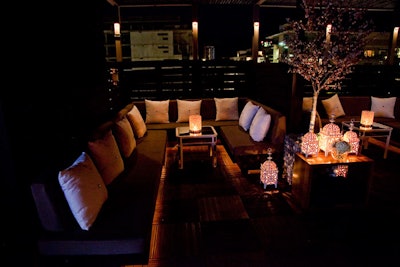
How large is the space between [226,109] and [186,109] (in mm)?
714

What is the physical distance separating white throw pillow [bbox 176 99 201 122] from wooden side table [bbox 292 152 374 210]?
2.42m

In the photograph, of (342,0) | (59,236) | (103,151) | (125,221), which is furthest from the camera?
(342,0)

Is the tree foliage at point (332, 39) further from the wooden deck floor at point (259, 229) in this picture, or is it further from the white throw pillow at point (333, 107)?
the white throw pillow at point (333, 107)

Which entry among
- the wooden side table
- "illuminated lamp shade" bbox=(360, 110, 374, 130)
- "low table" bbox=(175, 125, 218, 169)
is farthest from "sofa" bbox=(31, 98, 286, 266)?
"illuminated lamp shade" bbox=(360, 110, 374, 130)

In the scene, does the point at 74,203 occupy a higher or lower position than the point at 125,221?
higher

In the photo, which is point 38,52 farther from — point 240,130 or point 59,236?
point 240,130

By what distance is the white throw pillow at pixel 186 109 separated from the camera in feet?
15.8

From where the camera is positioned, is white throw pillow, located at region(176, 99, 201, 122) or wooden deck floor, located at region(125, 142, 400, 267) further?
white throw pillow, located at region(176, 99, 201, 122)

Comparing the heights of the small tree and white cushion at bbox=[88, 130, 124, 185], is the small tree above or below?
above

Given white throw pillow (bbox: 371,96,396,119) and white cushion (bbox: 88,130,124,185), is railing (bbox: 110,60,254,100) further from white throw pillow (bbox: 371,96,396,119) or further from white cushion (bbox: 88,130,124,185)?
white cushion (bbox: 88,130,124,185)

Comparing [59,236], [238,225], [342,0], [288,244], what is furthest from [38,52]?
[342,0]

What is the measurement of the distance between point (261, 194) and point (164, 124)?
7.76 feet

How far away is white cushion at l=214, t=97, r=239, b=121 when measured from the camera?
4.84 meters

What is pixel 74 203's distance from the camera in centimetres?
169
